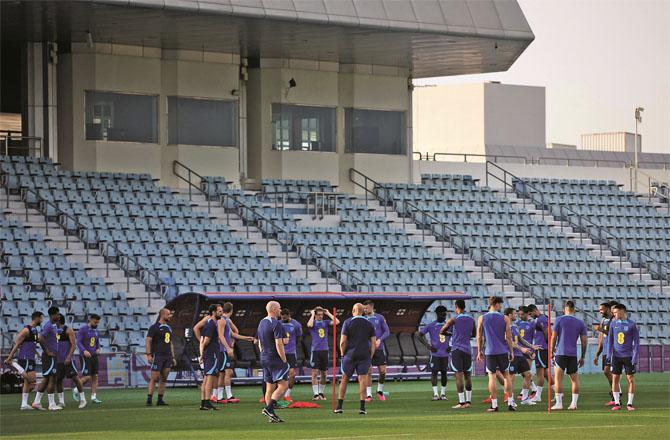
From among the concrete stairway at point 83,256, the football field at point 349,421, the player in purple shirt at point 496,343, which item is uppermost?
the concrete stairway at point 83,256

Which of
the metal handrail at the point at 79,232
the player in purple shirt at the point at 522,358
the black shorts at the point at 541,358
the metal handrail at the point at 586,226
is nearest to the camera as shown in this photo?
the player in purple shirt at the point at 522,358

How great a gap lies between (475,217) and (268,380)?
84.3ft

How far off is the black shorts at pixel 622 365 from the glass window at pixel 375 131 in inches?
978

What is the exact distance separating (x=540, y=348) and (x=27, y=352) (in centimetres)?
955

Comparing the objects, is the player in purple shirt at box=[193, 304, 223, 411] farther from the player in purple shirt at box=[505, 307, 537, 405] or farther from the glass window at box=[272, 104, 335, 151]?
the glass window at box=[272, 104, 335, 151]

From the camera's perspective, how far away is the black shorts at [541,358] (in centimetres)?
2705

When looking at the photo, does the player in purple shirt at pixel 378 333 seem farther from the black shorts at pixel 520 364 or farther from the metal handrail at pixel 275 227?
the metal handrail at pixel 275 227

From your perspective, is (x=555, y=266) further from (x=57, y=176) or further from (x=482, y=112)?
(x=482, y=112)

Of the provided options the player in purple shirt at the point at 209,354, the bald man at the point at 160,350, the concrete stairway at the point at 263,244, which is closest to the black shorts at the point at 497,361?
the player in purple shirt at the point at 209,354

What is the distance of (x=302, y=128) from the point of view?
47.7 metres

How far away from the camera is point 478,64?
1923 inches

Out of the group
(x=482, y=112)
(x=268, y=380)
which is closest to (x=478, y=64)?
(x=482, y=112)

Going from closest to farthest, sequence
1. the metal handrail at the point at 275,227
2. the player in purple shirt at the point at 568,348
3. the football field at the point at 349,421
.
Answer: the football field at the point at 349,421 → the player in purple shirt at the point at 568,348 → the metal handrail at the point at 275,227

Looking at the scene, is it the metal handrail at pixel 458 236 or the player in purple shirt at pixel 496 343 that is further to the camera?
the metal handrail at pixel 458 236
